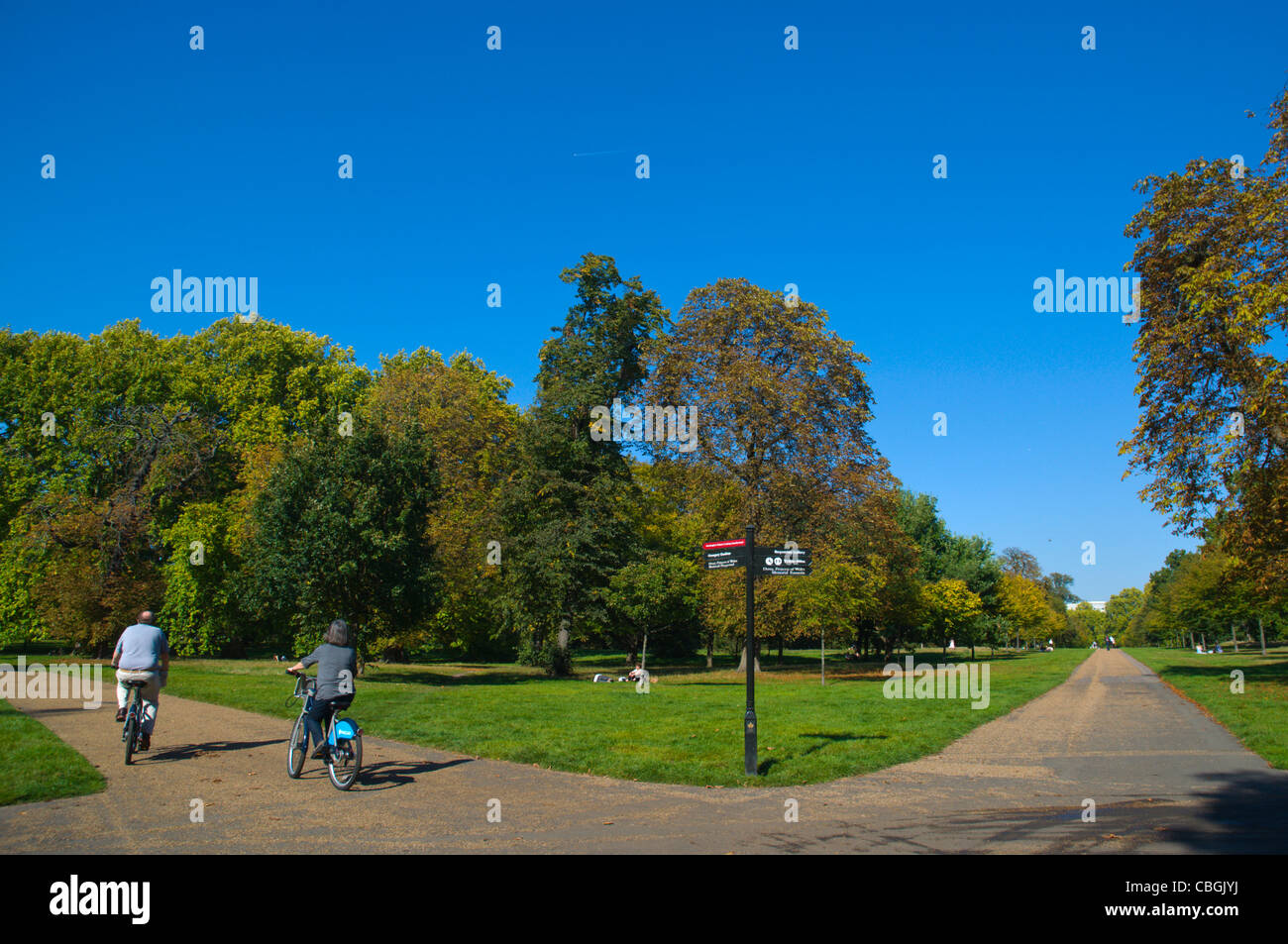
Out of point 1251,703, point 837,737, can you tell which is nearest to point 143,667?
point 837,737

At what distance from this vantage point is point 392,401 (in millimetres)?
41375

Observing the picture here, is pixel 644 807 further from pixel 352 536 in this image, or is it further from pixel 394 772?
pixel 352 536

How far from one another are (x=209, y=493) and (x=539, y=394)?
18.0 meters

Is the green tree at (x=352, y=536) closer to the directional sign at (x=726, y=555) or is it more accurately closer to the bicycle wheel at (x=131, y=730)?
the bicycle wheel at (x=131, y=730)

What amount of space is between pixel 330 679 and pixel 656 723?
771 cm

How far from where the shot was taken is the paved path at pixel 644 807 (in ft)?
23.2

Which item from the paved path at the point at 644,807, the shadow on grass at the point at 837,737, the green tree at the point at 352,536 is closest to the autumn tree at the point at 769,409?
the green tree at the point at 352,536

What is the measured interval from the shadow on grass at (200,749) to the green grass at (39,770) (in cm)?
92

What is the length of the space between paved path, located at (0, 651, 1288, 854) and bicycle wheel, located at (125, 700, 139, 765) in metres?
0.20

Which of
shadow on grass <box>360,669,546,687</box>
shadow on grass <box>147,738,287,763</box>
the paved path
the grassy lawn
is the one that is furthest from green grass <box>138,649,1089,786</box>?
the grassy lawn

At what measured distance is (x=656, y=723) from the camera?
1590 centimetres

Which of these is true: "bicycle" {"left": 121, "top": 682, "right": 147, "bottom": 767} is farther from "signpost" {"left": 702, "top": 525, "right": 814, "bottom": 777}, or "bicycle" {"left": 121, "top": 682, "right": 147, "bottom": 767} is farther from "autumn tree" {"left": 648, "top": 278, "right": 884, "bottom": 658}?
"autumn tree" {"left": 648, "top": 278, "right": 884, "bottom": 658}
